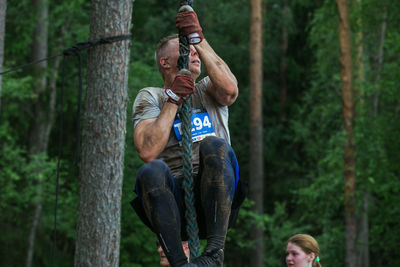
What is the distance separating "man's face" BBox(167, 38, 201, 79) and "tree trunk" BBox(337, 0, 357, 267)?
10009mm

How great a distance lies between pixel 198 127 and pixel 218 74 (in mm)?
323

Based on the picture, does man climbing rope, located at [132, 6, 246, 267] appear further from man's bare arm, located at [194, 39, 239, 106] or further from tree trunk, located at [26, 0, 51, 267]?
tree trunk, located at [26, 0, 51, 267]

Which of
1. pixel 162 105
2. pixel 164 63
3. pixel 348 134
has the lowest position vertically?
pixel 162 105

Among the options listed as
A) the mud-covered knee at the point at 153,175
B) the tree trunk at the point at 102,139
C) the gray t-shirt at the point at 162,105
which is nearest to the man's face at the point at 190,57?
the gray t-shirt at the point at 162,105

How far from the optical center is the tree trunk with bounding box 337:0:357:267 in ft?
43.8

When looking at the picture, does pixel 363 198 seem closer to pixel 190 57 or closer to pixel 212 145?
pixel 190 57

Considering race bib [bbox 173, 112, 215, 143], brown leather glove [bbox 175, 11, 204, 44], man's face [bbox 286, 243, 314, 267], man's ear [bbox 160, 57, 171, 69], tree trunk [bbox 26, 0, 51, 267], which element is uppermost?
tree trunk [bbox 26, 0, 51, 267]

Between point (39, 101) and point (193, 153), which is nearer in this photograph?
point (193, 153)

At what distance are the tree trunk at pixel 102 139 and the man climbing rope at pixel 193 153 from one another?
31.2 inches

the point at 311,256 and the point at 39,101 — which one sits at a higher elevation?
the point at 39,101

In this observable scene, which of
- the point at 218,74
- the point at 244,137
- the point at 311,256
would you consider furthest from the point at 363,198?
the point at 218,74

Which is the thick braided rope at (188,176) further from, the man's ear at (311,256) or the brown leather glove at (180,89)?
the man's ear at (311,256)

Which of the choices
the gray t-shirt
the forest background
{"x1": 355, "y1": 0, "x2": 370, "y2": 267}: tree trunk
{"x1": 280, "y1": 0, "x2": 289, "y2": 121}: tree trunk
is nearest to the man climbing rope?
the gray t-shirt

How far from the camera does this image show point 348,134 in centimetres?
1332
